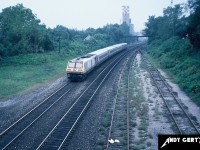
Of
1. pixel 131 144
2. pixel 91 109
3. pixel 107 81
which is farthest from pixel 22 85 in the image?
pixel 131 144

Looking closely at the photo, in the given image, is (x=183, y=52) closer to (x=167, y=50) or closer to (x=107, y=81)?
(x=167, y=50)

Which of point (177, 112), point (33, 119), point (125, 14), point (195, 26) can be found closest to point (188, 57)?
point (195, 26)

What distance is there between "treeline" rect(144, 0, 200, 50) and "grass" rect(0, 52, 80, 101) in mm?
18628

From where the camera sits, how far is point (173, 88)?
83.4 feet

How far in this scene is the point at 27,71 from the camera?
3644 centimetres

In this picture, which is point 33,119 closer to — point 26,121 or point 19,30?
point 26,121

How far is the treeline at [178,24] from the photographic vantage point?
34.8 meters

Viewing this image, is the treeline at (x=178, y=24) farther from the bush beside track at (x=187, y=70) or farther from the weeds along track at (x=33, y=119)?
the weeds along track at (x=33, y=119)

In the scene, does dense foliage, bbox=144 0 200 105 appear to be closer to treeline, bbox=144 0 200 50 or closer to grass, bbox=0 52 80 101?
treeline, bbox=144 0 200 50

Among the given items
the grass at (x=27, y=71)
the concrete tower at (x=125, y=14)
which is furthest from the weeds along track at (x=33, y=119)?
the concrete tower at (x=125, y=14)

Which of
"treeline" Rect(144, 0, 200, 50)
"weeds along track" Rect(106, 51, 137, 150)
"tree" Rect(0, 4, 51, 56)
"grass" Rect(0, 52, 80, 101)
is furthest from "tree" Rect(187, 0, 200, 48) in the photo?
"tree" Rect(0, 4, 51, 56)

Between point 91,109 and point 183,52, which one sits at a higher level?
point 183,52

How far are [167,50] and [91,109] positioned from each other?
112 feet

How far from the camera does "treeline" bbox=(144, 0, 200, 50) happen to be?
1371 inches
